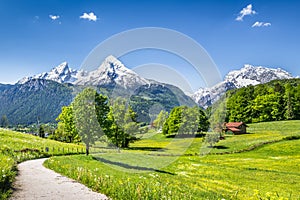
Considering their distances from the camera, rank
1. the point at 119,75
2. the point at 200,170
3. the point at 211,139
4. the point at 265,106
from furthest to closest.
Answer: the point at 265,106 → the point at 211,139 → the point at 200,170 → the point at 119,75

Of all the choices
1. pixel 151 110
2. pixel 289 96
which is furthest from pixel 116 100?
pixel 289 96

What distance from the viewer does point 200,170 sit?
34.3 metres

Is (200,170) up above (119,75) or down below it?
below

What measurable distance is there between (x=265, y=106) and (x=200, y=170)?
9243 centimetres

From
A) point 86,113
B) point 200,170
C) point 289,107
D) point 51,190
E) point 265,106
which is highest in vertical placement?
point 265,106

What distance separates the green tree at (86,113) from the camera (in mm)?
39625

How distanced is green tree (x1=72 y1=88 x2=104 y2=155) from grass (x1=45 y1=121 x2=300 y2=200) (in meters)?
3.94

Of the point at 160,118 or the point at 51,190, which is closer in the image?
the point at 51,190

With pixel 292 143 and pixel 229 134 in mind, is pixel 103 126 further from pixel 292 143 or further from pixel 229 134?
pixel 229 134

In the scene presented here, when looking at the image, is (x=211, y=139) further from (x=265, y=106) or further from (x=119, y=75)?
(x=265, y=106)

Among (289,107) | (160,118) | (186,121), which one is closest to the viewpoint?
(160,118)

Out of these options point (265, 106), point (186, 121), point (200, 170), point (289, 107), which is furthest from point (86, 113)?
point (265, 106)

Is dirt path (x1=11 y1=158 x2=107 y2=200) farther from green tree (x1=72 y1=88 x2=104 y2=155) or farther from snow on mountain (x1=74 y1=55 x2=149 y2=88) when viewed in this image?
green tree (x1=72 y1=88 x2=104 y2=155)

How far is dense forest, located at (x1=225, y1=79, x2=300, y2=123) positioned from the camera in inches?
4407
